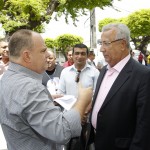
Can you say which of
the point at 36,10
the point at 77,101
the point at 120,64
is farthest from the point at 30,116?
the point at 36,10

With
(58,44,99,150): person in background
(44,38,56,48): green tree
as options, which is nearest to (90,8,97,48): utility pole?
(58,44,99,150): person in background

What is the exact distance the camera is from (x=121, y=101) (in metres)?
2.73

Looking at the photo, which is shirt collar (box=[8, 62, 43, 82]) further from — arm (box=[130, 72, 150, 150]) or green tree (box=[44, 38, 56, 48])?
green tree (box=[44, 38, 56, 48])

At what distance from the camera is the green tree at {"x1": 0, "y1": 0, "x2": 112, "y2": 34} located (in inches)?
621

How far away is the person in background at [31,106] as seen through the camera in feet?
5.81

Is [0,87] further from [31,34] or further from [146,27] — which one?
[146,27]

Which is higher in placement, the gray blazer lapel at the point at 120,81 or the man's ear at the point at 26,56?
the man's ear at the point at 26,56

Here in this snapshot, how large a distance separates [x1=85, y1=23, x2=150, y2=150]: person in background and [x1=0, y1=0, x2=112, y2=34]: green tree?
13160 millimetres

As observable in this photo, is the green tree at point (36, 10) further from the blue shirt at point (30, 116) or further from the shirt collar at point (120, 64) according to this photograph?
the blue shirt at point (30, 116)

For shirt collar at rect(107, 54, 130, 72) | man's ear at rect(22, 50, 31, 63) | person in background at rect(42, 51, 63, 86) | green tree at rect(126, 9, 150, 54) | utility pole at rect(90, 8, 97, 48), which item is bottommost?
green tree at rect(126, 9, 150, 54)

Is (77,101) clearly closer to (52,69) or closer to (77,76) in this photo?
(77,76)

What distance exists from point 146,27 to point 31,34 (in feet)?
144

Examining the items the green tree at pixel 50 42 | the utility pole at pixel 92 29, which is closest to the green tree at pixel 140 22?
the green tree at pixel 50 42

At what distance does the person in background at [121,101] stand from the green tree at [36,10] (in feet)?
43.2
